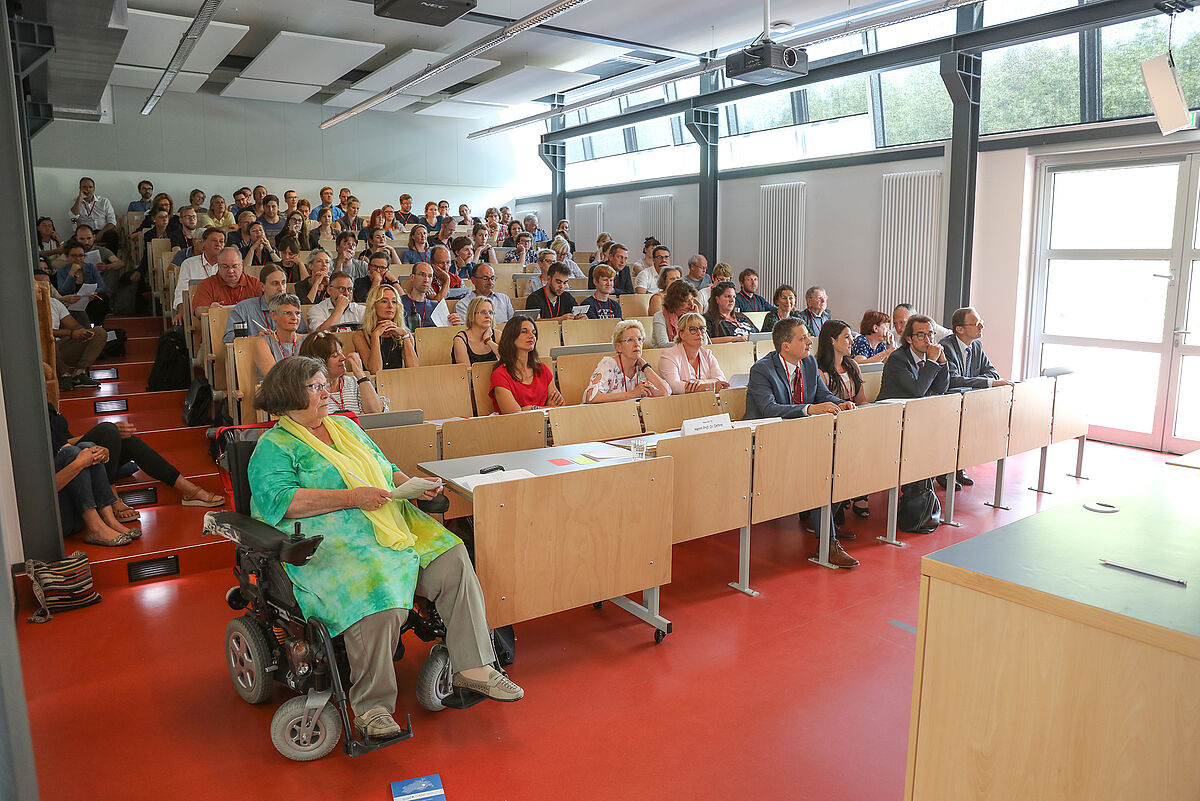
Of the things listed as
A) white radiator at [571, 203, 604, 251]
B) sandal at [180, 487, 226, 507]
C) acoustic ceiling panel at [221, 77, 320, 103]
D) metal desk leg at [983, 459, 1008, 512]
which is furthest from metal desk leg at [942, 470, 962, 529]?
acoustic ceiling panel at [221, 77, 320, 103]

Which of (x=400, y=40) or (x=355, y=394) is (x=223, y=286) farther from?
(x=400, y=40)

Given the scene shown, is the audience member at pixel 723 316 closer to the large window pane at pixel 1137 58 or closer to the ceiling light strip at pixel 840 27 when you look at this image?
the ceiling light strip at pixel 840 27

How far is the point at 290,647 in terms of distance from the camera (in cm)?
248

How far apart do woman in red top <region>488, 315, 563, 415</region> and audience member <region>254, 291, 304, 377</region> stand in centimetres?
115

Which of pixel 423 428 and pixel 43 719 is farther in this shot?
pixel 423 428

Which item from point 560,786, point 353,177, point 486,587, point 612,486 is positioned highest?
point 353,177

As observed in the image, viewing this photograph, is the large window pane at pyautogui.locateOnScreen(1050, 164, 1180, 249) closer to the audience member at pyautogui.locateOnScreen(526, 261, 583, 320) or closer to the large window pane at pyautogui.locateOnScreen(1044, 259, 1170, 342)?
the large window pane at pyautogui.locateOnScreen(1044, 259, 1170, 342)

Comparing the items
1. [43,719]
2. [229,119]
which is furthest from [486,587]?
[229,119]

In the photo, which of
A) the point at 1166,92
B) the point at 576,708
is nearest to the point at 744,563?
the point at 576,708

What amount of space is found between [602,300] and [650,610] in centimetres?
391

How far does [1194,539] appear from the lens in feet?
5.25

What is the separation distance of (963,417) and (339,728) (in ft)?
12.6

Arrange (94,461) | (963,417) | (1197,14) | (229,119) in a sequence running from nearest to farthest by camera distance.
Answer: (94,461), (963,417), (1197,14), (229,119)

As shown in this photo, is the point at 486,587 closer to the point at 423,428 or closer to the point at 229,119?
the point at 423,428
